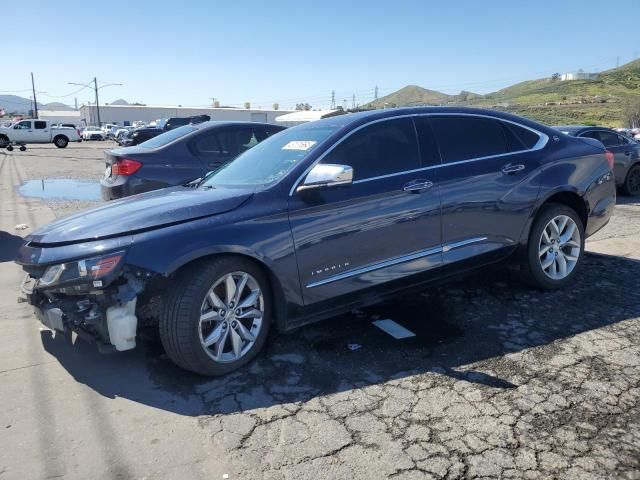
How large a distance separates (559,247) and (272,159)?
2791 millimetres

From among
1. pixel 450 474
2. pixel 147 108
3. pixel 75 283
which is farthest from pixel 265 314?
pixel 147 108

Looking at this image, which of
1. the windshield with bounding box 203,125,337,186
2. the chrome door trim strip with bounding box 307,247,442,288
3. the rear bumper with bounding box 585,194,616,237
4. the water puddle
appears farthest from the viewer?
the water puddle

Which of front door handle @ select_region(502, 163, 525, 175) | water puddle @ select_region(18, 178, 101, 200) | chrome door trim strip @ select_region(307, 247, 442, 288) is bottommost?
chrome door trim strip @ select_region(307, 247, 442, 288)

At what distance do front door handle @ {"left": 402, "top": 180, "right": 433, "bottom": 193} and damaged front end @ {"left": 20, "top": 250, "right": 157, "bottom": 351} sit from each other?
1977 millimetres

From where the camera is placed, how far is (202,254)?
3270 mm

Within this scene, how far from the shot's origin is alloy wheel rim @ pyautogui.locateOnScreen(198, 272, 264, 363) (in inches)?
132

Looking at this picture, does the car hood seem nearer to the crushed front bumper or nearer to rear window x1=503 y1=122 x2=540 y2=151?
the crushed front bumper

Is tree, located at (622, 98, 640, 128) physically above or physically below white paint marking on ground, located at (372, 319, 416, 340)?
above

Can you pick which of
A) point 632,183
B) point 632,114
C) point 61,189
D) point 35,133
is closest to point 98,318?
point 61,189

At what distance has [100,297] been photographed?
10.5 feet

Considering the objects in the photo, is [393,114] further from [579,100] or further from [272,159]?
[579,100]

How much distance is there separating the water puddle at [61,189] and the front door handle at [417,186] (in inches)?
350

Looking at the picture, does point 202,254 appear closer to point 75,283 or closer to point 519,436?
point 75,283

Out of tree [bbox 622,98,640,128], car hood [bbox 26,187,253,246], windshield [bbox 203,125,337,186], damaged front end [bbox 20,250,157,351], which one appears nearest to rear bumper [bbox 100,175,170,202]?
windshield [bbox 203,125,337,186]
